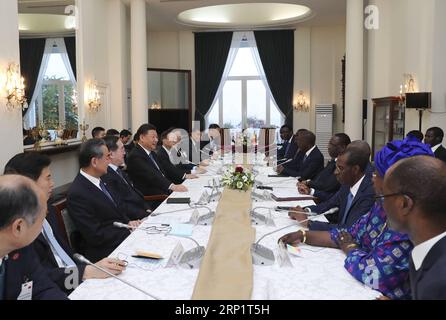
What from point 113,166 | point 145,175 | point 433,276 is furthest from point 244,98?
point 433,276

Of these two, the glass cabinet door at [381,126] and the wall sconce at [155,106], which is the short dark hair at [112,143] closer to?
the glass cabinet door at [381,126]

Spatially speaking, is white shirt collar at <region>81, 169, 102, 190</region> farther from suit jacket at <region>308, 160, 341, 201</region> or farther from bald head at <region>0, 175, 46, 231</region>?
suit jacket at <region>308, 160, 341, 201</region>

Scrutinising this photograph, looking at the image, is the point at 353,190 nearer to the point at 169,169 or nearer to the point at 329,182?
the point at 329,182

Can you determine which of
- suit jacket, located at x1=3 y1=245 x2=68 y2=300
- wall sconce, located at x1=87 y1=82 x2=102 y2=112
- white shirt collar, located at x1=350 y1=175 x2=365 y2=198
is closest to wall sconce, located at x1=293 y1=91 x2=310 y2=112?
wall sconce, located at x1=87 y1=82 x2=102 y2=112

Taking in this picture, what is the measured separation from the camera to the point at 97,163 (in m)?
2.95

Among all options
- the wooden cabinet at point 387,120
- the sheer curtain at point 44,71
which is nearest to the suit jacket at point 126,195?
the sheer curtain at point 44,71

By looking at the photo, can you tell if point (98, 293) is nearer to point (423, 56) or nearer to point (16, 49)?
point (16, 49)

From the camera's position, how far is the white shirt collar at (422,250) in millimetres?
1234

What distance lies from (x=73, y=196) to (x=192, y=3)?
796 cm

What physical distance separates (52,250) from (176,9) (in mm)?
9071

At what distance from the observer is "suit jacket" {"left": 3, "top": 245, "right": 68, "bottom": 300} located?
1589mm

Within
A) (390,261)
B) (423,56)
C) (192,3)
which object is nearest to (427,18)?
(423,56)

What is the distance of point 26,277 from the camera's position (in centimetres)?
167

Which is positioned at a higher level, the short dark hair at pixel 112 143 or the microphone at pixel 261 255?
the short dark hair at pixel 112 143
